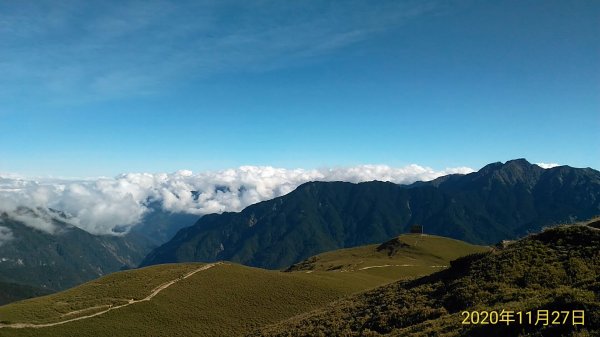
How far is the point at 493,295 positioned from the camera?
35875mm

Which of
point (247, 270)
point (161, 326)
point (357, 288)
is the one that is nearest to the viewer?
point (161, 326)

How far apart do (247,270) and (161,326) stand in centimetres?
4656

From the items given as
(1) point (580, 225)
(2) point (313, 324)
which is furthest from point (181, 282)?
(1) point (580, 225)

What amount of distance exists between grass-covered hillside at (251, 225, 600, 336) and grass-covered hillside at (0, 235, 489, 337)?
40094 mm

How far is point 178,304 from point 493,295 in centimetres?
8257

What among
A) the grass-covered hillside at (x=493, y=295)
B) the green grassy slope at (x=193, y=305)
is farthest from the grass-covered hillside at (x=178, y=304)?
the grass-covered hillside at (x=493, y=295)

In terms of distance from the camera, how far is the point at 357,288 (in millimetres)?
110000

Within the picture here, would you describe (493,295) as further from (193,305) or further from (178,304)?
(178,304)

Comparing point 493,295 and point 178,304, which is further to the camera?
point 178,304

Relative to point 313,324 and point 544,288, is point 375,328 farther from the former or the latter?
point 544,288

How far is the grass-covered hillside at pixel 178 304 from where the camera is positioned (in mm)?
86188

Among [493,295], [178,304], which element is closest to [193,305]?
[178,304]

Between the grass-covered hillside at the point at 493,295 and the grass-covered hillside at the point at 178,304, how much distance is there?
40094mm

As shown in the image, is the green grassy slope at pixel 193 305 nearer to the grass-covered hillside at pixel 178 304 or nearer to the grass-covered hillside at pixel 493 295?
the grass-covered hillside at pixel 178 304
